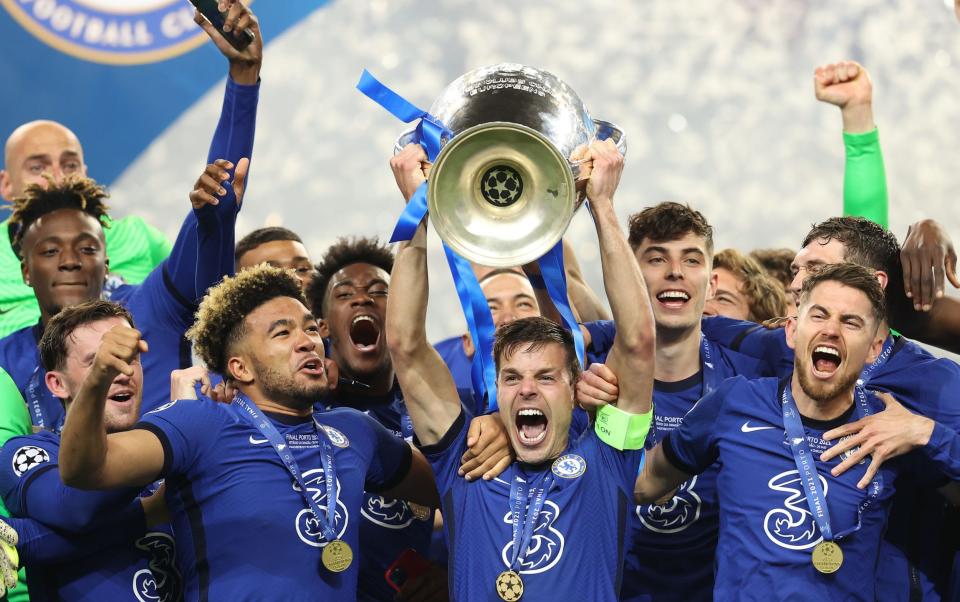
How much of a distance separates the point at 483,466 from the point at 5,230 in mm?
2923

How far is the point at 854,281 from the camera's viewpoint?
10.8ft

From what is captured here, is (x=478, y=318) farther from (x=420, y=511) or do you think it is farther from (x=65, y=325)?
(x=65, y=325)

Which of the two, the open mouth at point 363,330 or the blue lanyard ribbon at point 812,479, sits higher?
the open mouth at point 363,330

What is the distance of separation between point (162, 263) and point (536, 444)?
1.63 metres

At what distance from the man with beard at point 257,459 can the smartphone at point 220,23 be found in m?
0.77

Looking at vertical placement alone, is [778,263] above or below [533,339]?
above

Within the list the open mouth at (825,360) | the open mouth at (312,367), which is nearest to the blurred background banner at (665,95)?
the open mouth at (312,367)

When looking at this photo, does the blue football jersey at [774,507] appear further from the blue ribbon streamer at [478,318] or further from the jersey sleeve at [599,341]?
the jersey sleeve at [599,341]

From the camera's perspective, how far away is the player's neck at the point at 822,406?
3.25 meters

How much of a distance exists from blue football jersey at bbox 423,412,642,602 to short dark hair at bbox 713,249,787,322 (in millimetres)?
1604

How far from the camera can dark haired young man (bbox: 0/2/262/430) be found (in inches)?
156

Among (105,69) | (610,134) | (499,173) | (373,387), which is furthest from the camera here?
(105,69)

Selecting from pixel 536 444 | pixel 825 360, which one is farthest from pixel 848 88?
pixel 536 444

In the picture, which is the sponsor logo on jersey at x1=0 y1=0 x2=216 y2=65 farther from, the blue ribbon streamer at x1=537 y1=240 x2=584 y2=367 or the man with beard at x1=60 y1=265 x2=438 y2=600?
the blue ribbon streamer at x1=537 y1=240 x2=584 y2=367
